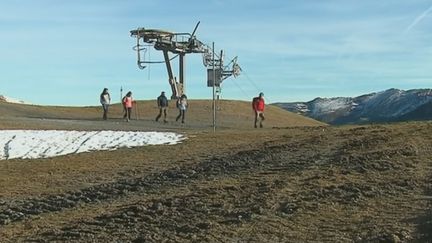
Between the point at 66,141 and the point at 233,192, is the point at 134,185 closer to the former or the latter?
the point at 233,192

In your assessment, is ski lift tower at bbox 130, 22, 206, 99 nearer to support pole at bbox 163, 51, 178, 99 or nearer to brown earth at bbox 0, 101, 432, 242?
support pole at bbox 163, 51, 178, 99

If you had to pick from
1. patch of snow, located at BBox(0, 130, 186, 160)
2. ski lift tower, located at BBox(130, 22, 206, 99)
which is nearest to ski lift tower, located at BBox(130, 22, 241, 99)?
ski lift tower, located at BBox(130, 22, 206, 99)

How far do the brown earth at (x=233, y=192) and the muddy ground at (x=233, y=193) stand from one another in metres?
0.03

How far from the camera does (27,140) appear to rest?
86.7 ft

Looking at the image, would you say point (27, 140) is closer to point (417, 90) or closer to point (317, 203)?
point (317, 203)

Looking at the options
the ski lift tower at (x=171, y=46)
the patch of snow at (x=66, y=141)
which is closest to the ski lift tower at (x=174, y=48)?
the ski lift tower at (x=171, y=46)

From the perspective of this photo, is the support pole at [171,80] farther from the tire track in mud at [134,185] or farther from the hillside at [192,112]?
the tire track in mud at [134,185]

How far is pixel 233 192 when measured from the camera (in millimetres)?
14758

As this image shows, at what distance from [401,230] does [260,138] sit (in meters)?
15.6

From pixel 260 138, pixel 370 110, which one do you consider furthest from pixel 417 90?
pixel 260 138

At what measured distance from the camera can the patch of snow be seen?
24.7 metres

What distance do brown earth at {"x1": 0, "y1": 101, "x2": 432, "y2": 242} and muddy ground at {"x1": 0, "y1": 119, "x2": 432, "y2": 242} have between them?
0.09 feet

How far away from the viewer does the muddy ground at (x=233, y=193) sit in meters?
11.5

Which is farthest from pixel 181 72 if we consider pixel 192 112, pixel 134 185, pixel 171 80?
pixel 134 185
